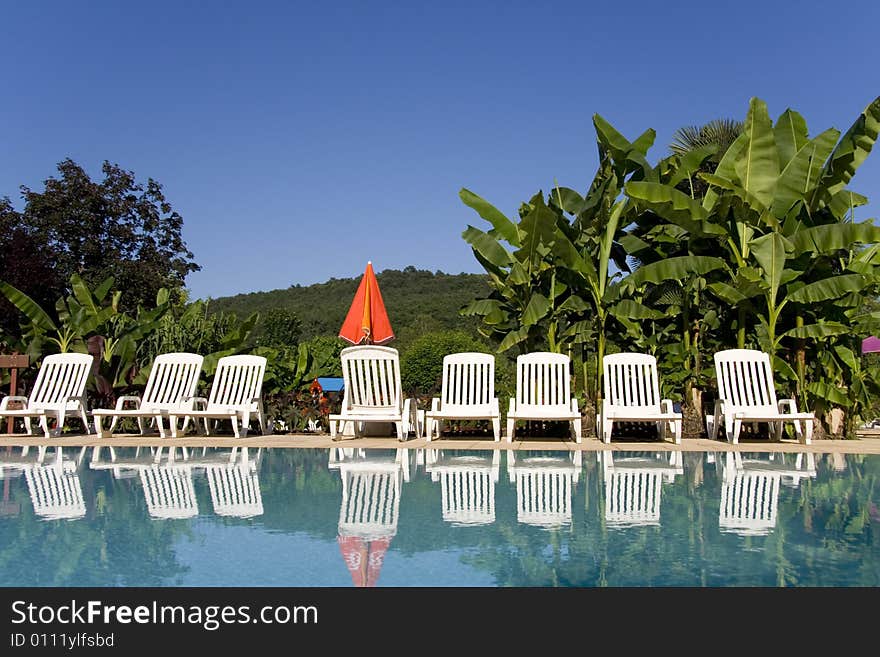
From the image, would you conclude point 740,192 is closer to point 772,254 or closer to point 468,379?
point 772,254

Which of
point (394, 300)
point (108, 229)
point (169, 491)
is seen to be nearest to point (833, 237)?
point (169, 491)

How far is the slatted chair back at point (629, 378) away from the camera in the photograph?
10875mm

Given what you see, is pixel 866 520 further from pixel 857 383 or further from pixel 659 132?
pixel 659 132

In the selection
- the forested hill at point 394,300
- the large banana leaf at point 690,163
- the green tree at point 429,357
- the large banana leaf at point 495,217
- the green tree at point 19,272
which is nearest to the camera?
the large banana leaf at point 690,163

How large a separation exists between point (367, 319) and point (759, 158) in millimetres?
6063

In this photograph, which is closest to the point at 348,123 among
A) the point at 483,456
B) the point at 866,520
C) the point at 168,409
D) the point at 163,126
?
the point at 163,126

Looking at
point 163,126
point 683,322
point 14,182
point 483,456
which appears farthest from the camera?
point 163,126

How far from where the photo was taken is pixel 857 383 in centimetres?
1101

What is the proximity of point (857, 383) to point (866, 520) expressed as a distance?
20.3ft

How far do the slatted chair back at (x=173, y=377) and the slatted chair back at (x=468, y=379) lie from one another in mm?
3722

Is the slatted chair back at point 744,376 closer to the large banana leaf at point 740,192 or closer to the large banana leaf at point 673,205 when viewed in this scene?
the large banana leaf at point 673,205

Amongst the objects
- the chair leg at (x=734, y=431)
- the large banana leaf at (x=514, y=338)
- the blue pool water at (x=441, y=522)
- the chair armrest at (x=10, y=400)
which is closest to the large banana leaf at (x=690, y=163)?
the large banana leaf at (x=514, y=338)

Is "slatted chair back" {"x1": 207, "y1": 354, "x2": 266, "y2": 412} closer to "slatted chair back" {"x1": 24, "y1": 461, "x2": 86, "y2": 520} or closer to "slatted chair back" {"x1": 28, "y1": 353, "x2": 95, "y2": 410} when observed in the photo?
"slatted chair back" {"x1": 28, "y1": 353, "x2": 95, "y2": 410}
